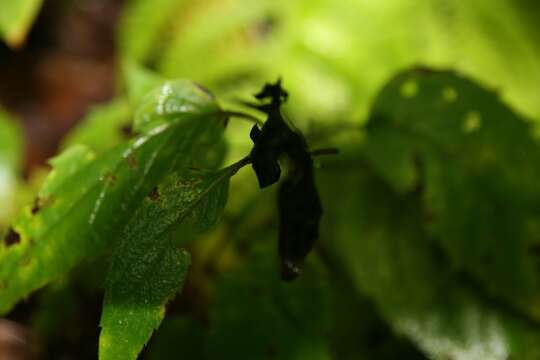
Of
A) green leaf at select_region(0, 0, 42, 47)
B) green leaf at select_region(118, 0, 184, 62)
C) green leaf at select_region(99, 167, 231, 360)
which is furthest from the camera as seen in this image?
green leaf at select_region(118, 0, 184, 62)

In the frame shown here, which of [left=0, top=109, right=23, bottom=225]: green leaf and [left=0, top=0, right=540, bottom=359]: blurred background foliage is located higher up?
[left=0, top=0, right=540, bottom=359]: blurred background foliage

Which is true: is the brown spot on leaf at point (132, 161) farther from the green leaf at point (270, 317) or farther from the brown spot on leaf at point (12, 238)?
the green leaf at point (270, 317)

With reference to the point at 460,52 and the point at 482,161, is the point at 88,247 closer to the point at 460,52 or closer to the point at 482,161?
the point at 482,161

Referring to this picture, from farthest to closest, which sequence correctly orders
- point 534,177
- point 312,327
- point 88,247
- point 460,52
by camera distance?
point 460,52 → point 534,177 → point 312,327 → point 88,247

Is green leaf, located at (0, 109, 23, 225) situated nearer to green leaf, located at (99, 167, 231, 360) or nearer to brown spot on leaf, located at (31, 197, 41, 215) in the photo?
brown spot on leaf, located at (31, 197, 41, 215)

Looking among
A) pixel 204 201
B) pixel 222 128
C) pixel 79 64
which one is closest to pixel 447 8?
pixel 222 128

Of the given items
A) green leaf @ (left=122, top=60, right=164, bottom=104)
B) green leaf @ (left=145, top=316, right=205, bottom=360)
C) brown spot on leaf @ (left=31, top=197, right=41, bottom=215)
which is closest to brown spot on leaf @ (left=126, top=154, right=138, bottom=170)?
brown spot on leaf @ (left=31, top=197, right=41, bottom=215)

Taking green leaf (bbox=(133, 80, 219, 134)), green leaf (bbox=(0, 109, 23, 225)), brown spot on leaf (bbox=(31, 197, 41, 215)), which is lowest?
green leaf (bbox=(0, 109, 23, 225))

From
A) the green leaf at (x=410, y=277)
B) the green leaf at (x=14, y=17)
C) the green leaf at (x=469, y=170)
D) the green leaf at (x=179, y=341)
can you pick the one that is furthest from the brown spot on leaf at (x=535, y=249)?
the green leaf at (x=14, y=17)
